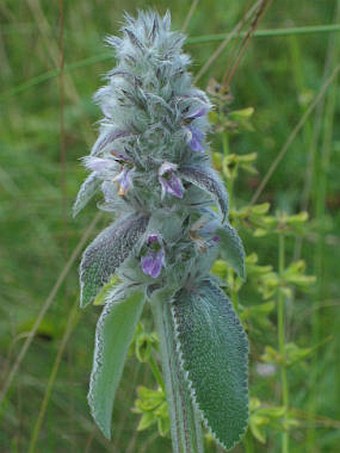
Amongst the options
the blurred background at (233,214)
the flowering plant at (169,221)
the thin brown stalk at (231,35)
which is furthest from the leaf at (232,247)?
the thin brown stalk at (231,35)

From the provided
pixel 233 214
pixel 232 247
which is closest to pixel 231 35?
pixel 233 214

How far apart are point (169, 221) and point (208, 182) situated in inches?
3.7

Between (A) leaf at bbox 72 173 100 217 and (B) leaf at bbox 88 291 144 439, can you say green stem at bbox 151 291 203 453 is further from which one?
(A) leaf at bbox 72 173 100 217

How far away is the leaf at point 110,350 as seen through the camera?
3.93 feet

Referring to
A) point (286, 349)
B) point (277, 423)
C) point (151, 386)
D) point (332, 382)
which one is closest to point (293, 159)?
point (332, 382)

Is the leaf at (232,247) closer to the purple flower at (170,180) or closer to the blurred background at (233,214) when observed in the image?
the purple flower at (170,180)

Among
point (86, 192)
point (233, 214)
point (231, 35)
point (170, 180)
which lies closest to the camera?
point (170, 180)

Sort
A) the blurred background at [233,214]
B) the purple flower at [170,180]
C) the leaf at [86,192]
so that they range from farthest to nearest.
Result: the blurred background at [233,214], the leaf at [86,192], the purple flower at [170,180]

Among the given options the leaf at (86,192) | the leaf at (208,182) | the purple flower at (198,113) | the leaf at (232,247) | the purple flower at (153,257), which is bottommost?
the leaf at (232,247)

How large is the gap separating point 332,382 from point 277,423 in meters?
0.87

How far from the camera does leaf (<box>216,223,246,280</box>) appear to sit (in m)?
1.20

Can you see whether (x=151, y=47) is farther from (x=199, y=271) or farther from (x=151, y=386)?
(x=151, y=386)

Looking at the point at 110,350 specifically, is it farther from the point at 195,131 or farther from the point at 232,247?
the point at 195,131

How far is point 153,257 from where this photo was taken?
111 centimetres
